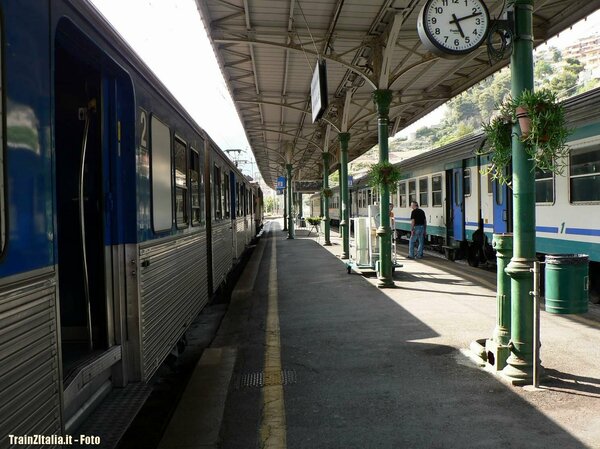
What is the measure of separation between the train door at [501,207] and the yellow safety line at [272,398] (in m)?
5.73

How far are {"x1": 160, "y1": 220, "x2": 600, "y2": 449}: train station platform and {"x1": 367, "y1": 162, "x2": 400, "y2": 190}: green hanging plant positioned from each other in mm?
2651

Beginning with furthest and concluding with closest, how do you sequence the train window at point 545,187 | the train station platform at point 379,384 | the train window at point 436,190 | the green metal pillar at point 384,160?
the train window at point 436,190 < the green metal pillar at point 384,160 < the train window at point 545,187 < the train station platform at point 379,384

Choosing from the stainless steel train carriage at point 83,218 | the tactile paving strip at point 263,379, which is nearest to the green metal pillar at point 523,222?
the tactile paving strip at point 263,379

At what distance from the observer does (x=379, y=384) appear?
450 cm

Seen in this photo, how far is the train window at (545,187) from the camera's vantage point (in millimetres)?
8509

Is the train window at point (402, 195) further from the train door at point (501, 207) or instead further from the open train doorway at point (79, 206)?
the open train doorway at point (79, 206)

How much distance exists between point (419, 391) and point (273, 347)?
204cm

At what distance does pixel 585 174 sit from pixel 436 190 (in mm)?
7368

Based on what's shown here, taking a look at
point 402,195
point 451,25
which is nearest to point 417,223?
point 402,195

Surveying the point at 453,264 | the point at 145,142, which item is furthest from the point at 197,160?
the point at 453,264

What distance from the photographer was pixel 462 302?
7898 millimetres

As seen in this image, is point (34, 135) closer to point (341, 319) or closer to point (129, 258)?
point (129, 258)

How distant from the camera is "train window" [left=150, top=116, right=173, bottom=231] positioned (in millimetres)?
4305

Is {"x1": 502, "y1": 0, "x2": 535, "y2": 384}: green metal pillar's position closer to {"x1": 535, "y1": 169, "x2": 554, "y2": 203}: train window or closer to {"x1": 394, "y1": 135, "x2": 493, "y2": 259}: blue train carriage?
{"x1": 535, "y1": 169, "x2": 554, "y2": 203}: train window
